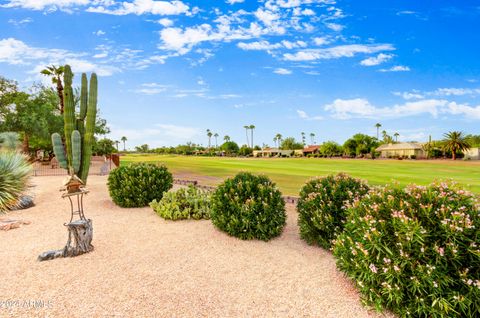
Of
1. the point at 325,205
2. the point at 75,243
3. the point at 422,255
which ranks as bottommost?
the point at 75,243

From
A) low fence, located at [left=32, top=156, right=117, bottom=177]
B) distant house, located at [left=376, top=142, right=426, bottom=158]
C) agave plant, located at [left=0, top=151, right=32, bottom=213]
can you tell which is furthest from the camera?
distant house, located at [left=376, top=142, right=426, bottom=158]

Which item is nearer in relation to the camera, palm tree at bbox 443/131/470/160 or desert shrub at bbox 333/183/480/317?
desert shrub at bbox 333/183/480/317

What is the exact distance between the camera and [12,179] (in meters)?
11.3

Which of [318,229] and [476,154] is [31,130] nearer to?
[318,229]

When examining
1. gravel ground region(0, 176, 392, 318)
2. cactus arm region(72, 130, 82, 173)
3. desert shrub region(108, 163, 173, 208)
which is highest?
cactus arm region(72, 130, 82, 173)

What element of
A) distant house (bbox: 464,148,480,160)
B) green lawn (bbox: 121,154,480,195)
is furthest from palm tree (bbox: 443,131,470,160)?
green lawn (bbox: 121,154,480,195)

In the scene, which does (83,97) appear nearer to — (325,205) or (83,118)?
(83,118)

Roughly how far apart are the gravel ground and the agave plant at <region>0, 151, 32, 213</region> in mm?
3738

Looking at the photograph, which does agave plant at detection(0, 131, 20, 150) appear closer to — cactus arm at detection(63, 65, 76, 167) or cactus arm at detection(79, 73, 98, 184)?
cactus arm at detection(63, 65, 76, 167)

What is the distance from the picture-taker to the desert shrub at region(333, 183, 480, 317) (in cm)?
366

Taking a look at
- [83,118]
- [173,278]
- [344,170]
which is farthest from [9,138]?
[344,170]

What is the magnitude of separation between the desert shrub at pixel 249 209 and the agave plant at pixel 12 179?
8465 mm

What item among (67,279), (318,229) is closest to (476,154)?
(318,229)

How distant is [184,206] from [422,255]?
7.31 meters
